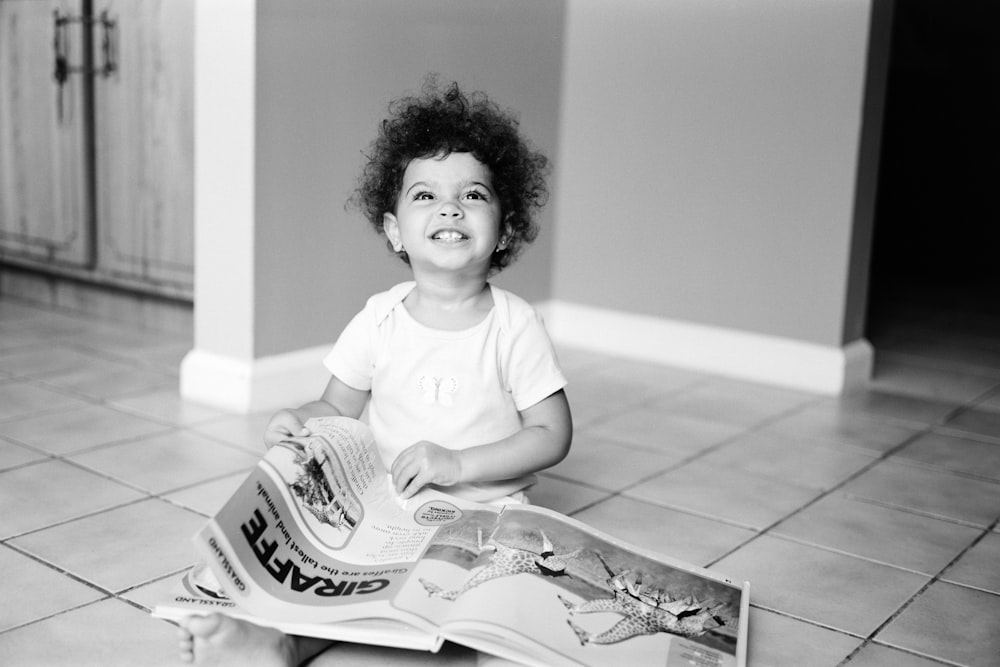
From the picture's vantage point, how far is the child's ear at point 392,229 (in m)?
1.41

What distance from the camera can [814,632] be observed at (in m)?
1.29

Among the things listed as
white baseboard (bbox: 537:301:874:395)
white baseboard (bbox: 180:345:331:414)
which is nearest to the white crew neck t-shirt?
white baseboard (bbox: 180:345:331:414)

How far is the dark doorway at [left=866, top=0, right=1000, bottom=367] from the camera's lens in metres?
4.84

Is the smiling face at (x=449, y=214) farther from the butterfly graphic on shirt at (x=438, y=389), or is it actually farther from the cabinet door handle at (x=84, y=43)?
the cabinet door handle at (x=84, y=43)

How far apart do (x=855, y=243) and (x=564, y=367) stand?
762 mm

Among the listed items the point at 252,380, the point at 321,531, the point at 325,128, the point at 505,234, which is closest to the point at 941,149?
the point at 325,128

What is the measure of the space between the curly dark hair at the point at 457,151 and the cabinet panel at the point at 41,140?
72.7 inches

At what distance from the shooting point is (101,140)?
2918 millimetres

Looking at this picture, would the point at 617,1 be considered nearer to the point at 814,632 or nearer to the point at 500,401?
the point at 500,401

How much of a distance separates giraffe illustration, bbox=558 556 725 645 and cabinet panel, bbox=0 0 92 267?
230cm

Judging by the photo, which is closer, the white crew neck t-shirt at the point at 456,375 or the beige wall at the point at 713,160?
the white crew neck t-shirt at the point at 456,375

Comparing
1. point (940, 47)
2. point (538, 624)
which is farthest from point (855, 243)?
point (940, 47)

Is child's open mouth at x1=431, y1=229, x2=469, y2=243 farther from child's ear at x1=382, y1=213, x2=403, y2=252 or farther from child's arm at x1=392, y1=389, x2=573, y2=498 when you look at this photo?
child's arm at x1=392, y1=389, x2=573, y2=498

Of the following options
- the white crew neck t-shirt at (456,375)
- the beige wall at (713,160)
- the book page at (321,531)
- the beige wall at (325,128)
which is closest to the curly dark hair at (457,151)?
the white crew neck t-shirt at (456,375)
